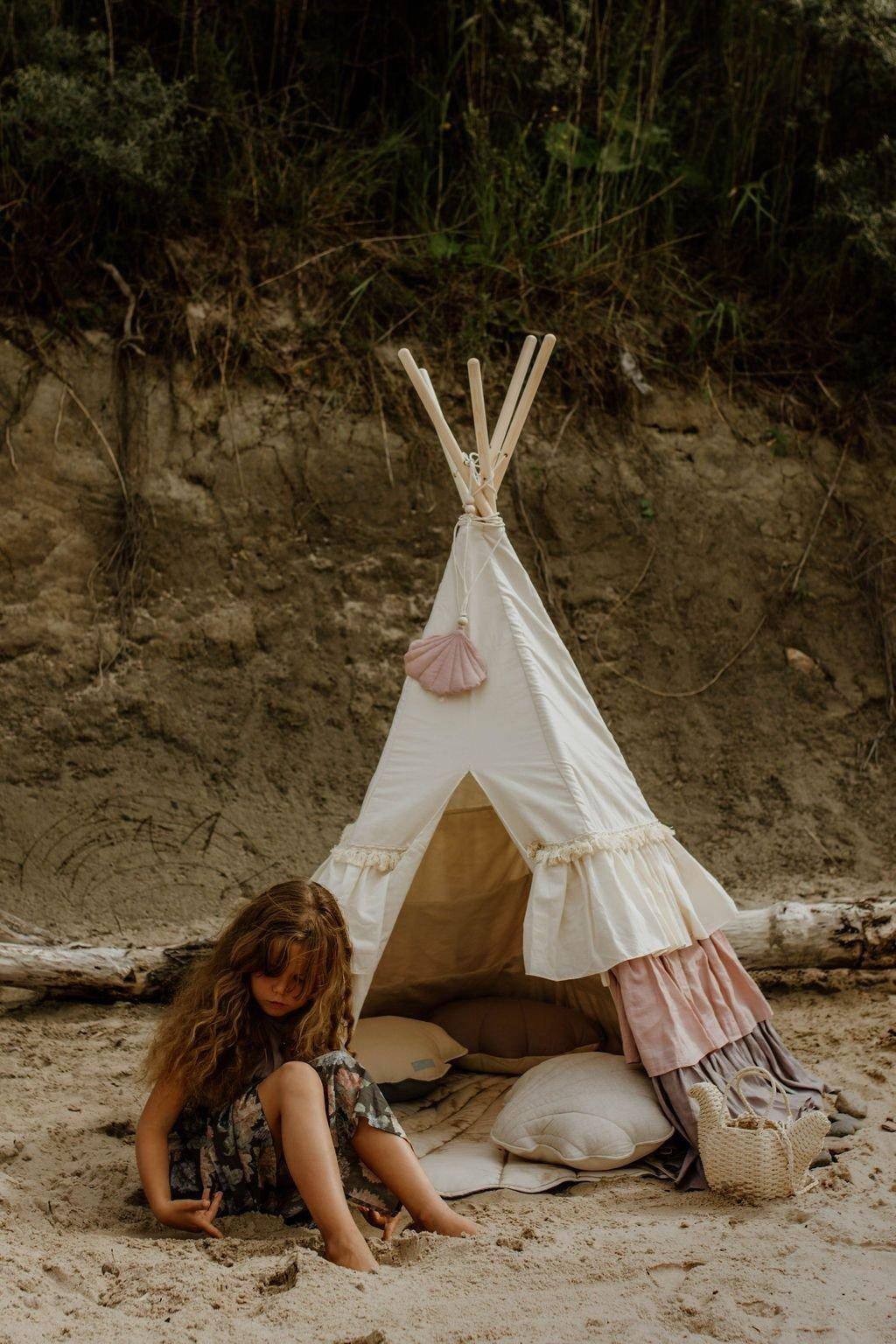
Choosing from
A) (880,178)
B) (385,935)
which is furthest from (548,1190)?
(880,178)

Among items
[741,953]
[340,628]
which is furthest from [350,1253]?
[340,628]

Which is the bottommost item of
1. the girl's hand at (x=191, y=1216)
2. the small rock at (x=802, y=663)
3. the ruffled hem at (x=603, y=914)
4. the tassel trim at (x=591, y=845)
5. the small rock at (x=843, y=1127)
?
the girl's hand at (x=191, y=1216)

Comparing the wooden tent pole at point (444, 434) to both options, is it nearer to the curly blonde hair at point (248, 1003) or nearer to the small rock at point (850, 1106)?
the curly blonde hair at point (248, 1003)

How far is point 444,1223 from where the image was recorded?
7.27 feet

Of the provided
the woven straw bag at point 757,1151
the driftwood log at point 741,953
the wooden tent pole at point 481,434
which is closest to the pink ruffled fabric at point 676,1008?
the woven straw bag at point 757,1151

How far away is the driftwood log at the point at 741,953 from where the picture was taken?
3.49 meters

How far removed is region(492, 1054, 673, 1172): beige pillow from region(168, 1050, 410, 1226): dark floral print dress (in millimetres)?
465

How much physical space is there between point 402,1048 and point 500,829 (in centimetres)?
68

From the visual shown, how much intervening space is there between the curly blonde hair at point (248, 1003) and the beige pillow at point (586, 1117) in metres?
0.54

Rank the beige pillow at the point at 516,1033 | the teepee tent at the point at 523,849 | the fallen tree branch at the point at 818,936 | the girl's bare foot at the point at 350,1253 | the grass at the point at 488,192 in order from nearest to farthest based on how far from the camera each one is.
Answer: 1. the girl's bare foot at the point at 350,1253
2. the teepee tent at the point at 523,849
3. the beige pillow at the point at 516,1033
4. the fallen tree branch at the point at 818,936
5. the grass at the point at 488,192

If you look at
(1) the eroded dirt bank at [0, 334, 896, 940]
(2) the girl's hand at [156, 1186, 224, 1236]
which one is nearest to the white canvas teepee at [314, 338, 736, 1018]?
(2) the girl's hand at [156, 1186, 224, 1236]

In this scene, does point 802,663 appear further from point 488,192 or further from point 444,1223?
point 444,1223

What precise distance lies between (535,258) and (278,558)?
6.56 feet

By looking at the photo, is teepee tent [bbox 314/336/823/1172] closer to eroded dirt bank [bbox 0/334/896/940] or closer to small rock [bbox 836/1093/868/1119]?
small rock [bbox 836/1093/868/1119]
